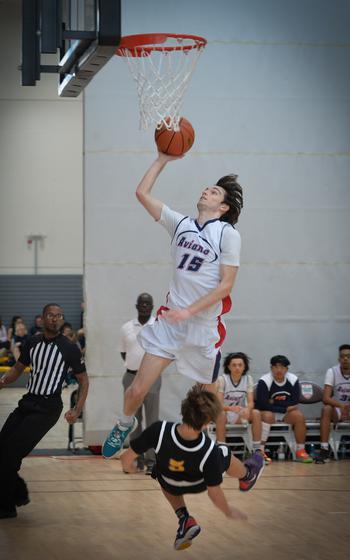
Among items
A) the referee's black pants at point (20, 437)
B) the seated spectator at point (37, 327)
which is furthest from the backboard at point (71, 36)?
the seated spectator at point (37, 327)

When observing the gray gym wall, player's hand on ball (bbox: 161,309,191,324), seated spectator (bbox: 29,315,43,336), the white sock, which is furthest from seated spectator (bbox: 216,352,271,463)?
seated spectator (bbox: 29,315,43,336)

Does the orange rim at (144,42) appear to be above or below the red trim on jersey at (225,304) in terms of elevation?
above

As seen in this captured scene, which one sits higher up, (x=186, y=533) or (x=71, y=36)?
(x=71, y=36)

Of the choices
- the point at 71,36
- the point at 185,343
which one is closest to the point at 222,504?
the point at 185,343

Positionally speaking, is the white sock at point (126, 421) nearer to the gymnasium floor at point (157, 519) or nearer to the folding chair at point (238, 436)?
the gymnasium floor at point (157, 519)

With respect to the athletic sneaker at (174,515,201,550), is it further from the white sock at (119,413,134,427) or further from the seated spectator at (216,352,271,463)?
the seated spectator at (216,352,271,463)

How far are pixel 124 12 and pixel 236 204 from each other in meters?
5.63

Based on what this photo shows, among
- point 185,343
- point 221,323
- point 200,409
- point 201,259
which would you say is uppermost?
point 201,259

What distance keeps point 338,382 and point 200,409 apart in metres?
5.58

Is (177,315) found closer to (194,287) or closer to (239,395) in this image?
(194,287)

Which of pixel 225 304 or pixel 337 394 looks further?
pixel 337 394

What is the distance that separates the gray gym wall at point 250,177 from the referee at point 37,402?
3.35m

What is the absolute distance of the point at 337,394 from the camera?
35.8 feet

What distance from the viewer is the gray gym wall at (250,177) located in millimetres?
11125
